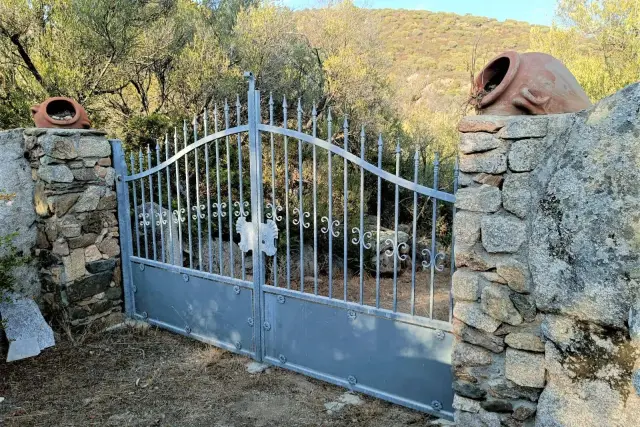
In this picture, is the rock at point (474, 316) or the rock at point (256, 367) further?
the rock at point (256, 367)

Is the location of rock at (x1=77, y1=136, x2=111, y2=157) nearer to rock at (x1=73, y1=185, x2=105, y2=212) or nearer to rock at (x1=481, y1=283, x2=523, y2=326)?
rock at (x1=73, y1=185, x2=105, y2=212)

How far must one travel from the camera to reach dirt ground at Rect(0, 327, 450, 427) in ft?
10.2

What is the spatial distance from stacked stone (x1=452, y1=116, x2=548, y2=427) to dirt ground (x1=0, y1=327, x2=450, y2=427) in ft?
2.18

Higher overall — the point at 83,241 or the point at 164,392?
the point at 83,241

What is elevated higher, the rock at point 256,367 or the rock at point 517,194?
the rock at point 517,194

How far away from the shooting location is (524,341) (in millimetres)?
2277

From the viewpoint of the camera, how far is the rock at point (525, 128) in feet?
7.21

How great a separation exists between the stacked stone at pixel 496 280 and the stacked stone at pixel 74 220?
3311 millimetres

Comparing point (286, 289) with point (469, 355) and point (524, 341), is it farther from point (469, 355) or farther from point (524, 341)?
point (524, 341)

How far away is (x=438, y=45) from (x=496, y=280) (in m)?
23.4

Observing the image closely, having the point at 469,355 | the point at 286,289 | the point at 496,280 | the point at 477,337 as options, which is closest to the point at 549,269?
the point at 496,280

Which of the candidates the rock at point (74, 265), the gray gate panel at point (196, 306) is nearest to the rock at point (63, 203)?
the rock at point (74, 265)

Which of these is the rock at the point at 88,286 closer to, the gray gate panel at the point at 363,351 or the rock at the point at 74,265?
the rock at the point at 74,265

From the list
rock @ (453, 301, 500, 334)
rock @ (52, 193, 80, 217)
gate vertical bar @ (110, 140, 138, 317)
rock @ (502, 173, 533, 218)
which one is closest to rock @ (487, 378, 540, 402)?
rock @ (453, 301, 500, 334)
